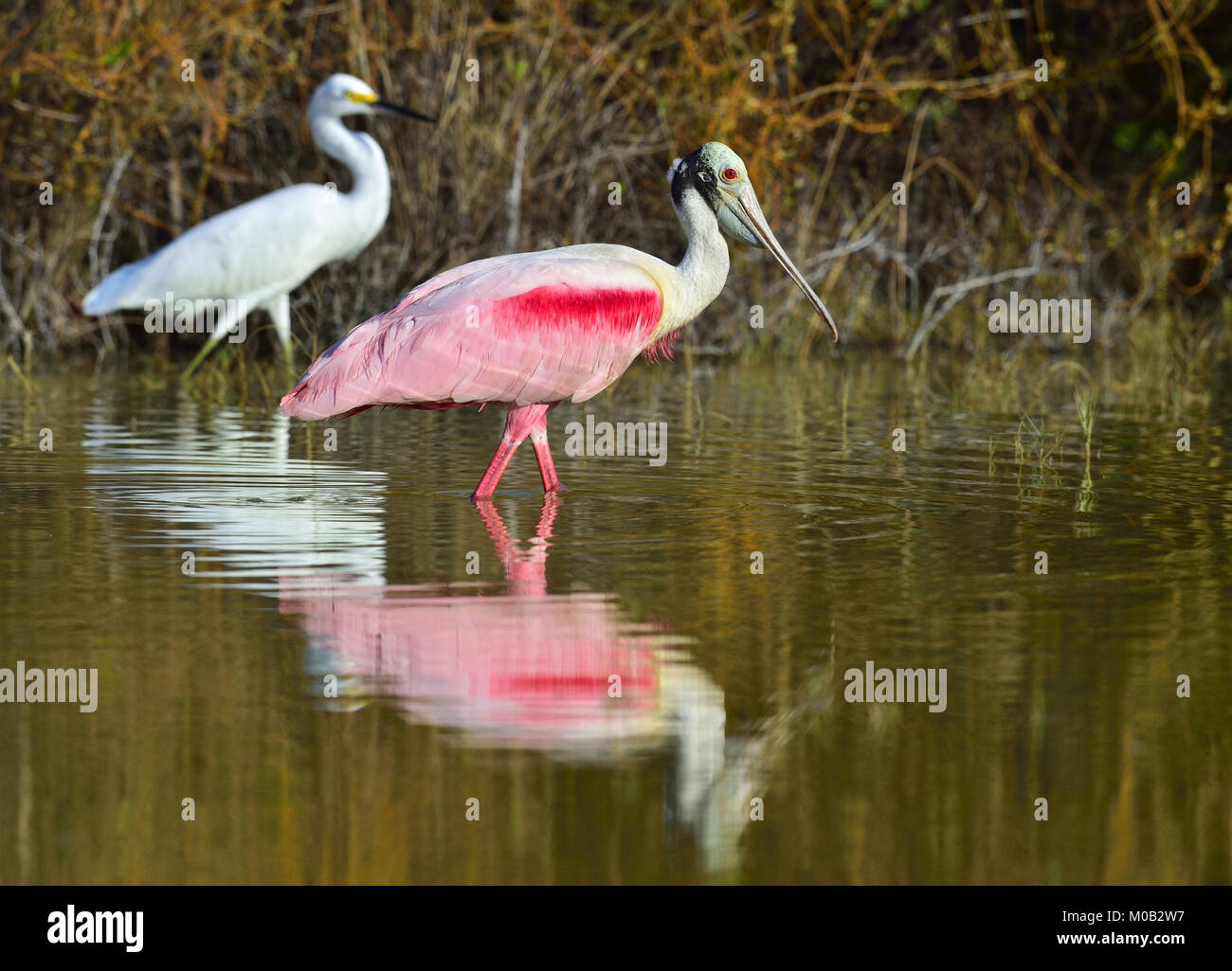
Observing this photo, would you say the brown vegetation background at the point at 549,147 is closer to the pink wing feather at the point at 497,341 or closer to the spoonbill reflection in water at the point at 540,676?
the pink wing feather at the point at 497,341

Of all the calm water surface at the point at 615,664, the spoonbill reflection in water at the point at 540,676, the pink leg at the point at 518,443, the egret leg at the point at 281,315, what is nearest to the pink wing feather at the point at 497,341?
the pink leg at the point at 518,443

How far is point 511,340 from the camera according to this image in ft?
29.2

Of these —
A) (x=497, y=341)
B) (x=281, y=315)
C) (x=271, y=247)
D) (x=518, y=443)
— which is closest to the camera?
(x=497, y=341)

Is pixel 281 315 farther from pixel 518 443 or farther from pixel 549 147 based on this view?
pixel 518 443

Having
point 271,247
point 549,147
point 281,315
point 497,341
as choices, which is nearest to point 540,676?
point 497,341

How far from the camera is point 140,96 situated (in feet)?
51.3

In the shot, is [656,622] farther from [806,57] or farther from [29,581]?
[806,57]

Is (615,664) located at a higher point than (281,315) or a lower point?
lower

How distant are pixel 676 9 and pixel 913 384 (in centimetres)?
372

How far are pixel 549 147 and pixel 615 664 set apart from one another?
436 inches

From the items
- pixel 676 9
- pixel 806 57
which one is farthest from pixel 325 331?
pixel 806 57

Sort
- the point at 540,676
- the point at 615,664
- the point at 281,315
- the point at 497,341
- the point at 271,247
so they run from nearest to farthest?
the point at 540,676
the point at 615,664
the point at 497,341
the point at 271,247
the point at 281,315
